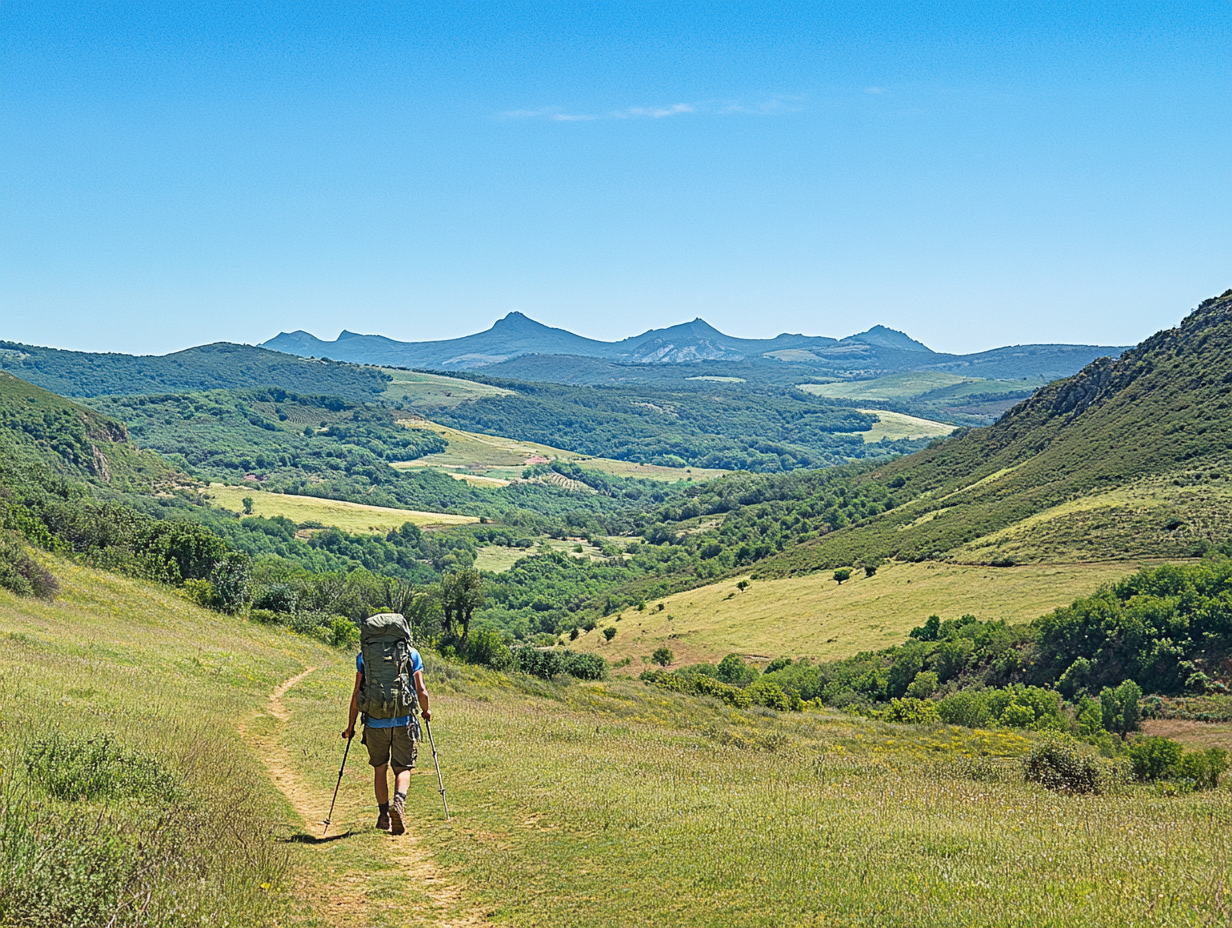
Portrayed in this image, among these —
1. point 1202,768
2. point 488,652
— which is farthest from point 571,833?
point 488,652

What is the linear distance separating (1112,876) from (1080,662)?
59823mm

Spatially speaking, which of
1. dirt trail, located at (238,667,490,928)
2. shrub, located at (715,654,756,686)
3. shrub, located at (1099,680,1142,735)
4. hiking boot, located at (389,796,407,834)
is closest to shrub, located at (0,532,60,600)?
dirt trail, located at (238,667,490,928)

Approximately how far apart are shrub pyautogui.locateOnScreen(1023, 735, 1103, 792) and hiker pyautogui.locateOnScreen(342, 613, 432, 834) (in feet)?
43.2

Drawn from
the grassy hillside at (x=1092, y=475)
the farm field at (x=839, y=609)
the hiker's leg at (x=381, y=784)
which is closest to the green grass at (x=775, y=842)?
the hiker's leg at (x=381, y=784)

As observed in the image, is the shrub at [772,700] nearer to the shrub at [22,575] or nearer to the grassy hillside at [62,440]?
the shrub at [22,575]

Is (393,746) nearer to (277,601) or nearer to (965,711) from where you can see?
(277,601)

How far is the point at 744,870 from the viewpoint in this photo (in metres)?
8.32

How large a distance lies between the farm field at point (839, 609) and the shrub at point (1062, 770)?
60200mm

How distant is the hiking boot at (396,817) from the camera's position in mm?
10258

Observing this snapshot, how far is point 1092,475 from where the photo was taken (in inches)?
4173

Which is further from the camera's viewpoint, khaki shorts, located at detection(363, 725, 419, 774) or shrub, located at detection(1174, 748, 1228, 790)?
shrub, located at detection(1174, 748, 1228, 790)

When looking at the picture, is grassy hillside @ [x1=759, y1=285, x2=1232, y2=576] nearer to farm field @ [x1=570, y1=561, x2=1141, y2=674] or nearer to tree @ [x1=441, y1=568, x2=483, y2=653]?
farm field @ [x1=570, y1=561, x2=1141, y2=674]

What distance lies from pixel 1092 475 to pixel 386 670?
114 m

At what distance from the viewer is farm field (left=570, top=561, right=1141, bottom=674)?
257 ft
